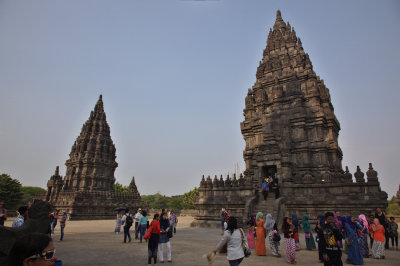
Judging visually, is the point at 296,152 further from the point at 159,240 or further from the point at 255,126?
the point at 159,240

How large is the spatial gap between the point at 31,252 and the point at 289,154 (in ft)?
79.2

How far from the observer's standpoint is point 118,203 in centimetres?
3934

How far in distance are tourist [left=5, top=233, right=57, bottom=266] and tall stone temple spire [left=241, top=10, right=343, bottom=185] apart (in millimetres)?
20425

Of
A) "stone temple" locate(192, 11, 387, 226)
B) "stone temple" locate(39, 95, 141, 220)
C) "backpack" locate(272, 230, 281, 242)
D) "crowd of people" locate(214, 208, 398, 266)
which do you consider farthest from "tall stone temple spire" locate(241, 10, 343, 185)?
"stone temple" locate(39, 95, 141, 220)

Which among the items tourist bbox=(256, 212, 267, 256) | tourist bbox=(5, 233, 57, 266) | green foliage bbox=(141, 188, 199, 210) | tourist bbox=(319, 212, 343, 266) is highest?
tourist bbox=(5, 233, 57, 266)

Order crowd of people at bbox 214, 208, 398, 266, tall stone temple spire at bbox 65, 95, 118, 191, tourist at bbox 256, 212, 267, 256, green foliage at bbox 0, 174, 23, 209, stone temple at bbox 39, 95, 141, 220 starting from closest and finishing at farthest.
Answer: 1. crowd of people at bbox 214, 208, 398, 266
2. tourist at bbox 256, 212, 267, 256
3. stone temple at bbox 39, 95, 141, 220
4. tall stone temple spire at bbox 65, 95, 118, 191
5. green foliage at bbox 0, 174, 23, 209

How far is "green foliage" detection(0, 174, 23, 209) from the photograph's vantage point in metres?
50.1

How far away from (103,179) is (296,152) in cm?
3523

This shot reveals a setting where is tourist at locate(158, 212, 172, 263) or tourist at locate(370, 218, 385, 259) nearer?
tourist at locate(158, 212, 172, 263)

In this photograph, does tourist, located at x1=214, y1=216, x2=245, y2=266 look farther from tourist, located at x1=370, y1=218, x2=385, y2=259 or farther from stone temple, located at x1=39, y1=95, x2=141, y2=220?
stone temple, located at x1=39, y1=95, x2=141, y2=220

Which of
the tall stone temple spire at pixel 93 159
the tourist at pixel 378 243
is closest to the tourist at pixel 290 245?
the tourist at pixel 378 243

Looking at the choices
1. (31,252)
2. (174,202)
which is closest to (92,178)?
(31,252)

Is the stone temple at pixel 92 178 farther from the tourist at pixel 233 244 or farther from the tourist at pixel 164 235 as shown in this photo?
the tourist at pixel 233 244

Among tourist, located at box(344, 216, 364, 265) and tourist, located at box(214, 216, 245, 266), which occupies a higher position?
tourist, located at box(214, 216, 245, 266)
